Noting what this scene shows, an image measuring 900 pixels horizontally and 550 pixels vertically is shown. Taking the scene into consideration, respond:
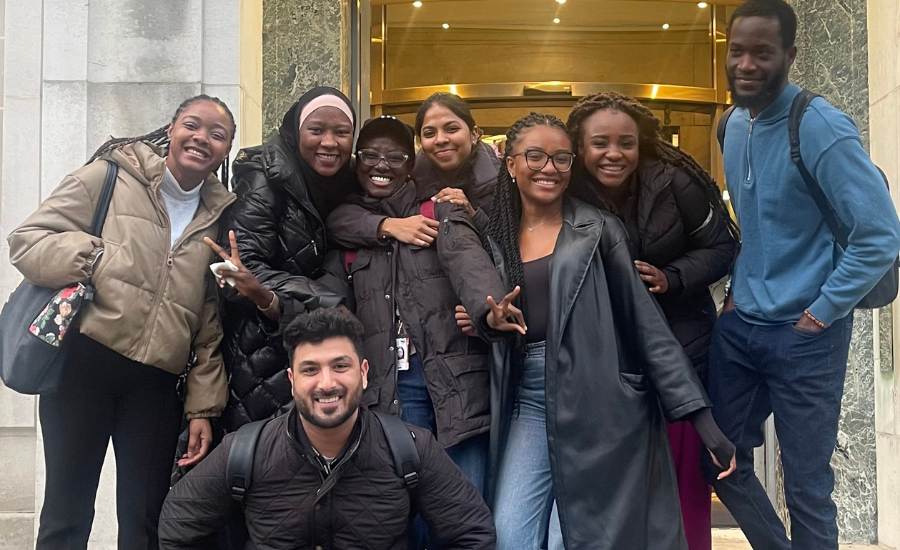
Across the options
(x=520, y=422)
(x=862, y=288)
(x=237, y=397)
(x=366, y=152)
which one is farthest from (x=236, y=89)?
(x=862, y=288)

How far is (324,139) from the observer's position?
12.0 feet

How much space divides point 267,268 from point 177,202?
452 mm

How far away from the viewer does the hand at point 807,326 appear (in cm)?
319

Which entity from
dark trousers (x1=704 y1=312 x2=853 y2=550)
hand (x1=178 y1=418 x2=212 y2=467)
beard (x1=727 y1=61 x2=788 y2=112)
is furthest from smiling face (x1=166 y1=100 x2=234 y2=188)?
dark trousers (x1=704 y1=312 x2=853 y2=550)

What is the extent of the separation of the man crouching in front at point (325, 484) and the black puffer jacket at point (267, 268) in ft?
0.64

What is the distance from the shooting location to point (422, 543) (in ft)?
11.9

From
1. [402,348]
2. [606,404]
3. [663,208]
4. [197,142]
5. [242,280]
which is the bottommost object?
[606,404]

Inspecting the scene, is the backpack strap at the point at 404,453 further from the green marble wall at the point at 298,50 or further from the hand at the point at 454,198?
the green marble wall at the point at 298,50

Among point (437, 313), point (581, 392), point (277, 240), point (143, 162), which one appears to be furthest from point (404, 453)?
point (143, 162)

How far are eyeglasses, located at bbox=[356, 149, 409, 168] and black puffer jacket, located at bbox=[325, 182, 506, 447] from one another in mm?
270

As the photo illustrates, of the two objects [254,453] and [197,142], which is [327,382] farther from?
[197,142]

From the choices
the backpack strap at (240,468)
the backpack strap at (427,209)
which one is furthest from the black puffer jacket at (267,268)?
the backpack strap at (427,209)

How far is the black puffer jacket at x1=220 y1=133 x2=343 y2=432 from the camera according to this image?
137 inches

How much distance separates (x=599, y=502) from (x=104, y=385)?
180 centimetres
